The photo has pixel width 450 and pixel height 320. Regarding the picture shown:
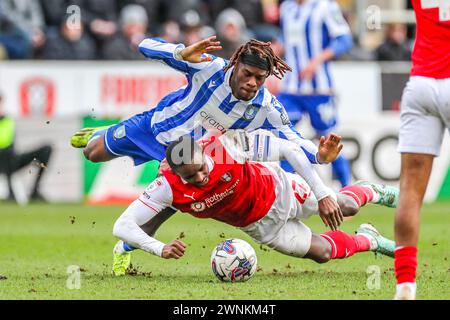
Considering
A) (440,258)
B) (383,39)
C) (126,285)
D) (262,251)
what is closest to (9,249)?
(262,251)

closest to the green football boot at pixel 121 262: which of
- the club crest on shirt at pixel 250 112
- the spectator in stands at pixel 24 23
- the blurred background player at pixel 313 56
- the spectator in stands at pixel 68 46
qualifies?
the club crest on shirt at pixel 250 112

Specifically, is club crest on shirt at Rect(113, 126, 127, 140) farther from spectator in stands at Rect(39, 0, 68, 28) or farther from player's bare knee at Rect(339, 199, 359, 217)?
spectator in stands at Rect(39, 0, 68, 28)

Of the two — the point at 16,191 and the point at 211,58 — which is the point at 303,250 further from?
the point at 16,191

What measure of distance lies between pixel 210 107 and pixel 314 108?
4608 mm

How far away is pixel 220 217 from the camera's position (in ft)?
26.7

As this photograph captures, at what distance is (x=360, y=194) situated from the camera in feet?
28.0

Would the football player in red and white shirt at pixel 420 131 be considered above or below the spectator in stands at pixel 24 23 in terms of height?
below

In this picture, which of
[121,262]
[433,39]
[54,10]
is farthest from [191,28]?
[433,39]

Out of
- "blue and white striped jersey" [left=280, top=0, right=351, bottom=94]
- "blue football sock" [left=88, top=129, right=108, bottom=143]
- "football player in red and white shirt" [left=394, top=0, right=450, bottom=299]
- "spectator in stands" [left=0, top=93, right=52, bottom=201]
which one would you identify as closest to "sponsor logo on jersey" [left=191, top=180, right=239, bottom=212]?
"football player in red and white shirt" [left=394, top=0, right=450, bottom=299]

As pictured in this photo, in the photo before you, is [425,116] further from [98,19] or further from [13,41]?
[98,19]

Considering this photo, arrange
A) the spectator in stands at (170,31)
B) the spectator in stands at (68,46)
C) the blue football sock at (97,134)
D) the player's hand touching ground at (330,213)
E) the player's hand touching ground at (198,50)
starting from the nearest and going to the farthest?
the player's hand touching ground at (330,213), the player's hand touching ground at (198,50), the blue football sock at (97,134), the spectator in stands at (68,46), the spectator in stands at (170,31)

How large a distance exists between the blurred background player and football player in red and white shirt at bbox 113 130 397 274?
4.66 meters

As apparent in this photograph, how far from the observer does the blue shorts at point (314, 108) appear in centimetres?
Answer: 1329

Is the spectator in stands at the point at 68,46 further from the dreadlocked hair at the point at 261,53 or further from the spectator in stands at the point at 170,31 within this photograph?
the dreadlocked hair at the point at 261,53
